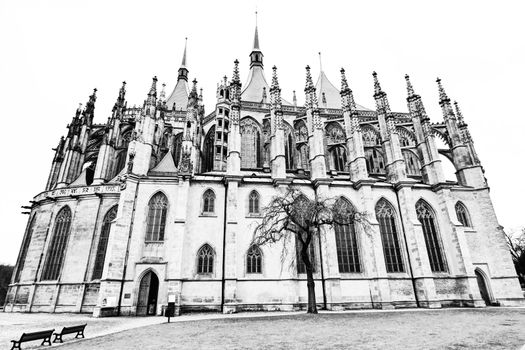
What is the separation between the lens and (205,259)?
1927cm

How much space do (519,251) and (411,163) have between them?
1196 inches

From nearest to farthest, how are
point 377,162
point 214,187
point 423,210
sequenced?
point 214,187 < point 423,210 < point 377,162

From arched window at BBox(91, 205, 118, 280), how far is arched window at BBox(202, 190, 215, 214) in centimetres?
831

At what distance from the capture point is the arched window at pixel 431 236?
21781 millimetres

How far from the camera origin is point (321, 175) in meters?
22.2

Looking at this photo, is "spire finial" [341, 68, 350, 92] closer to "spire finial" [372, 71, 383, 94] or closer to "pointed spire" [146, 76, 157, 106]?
"spire finial" [372, 71, 383, 94]

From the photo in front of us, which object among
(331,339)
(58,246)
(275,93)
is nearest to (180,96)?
(275,93)

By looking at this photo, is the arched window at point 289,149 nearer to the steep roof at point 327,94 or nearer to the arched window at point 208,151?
the arched window at point 208,151

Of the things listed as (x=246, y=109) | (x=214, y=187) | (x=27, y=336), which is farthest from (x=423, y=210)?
(x=27, y=336)

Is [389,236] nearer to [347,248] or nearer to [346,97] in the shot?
[347,248]

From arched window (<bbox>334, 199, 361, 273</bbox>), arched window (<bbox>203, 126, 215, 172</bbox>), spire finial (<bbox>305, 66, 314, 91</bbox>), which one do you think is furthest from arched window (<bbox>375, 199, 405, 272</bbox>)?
arched window (<bbox>203, 126, 215, 172</bbox>)

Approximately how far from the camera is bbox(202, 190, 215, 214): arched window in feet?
68.1

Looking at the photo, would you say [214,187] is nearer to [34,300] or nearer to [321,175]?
[321,175]

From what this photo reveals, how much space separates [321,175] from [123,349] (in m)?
17.8
